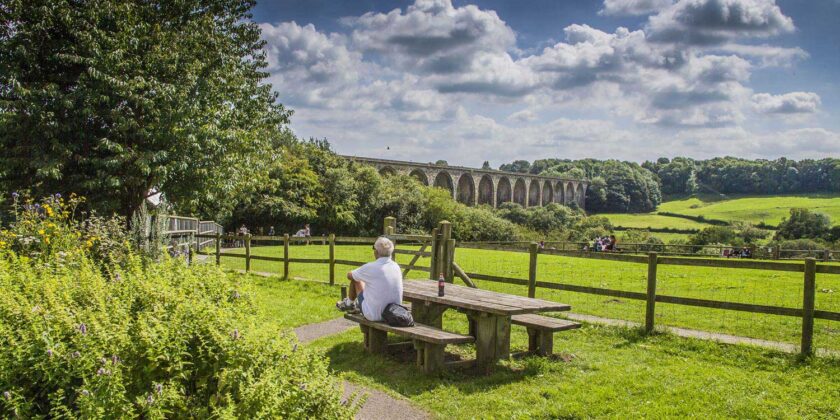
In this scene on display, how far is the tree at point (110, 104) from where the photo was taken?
1184 centimetres

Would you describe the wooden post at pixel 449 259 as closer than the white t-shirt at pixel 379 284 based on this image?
No

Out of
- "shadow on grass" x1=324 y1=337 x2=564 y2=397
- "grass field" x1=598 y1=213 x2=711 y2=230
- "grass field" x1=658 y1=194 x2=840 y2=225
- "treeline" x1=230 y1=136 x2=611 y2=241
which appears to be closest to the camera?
"shadow on grass" x1=324 y1=337 x2=564 y2=397

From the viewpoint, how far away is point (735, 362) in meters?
6.53

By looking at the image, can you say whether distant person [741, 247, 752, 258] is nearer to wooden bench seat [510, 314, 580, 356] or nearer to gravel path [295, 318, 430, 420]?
wooden bench seat [510, 314, 580, 356]

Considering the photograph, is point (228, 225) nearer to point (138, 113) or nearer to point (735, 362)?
point (138, 113)

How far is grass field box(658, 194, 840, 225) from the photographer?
256 feet

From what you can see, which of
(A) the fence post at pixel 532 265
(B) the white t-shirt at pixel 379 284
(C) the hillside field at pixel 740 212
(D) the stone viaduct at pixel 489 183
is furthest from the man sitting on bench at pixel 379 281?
(C) the hillside field at pixel 740 212

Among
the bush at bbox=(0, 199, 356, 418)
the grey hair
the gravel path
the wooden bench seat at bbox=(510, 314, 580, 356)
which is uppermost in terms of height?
the grey hair

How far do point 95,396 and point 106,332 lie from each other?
53 centimetres

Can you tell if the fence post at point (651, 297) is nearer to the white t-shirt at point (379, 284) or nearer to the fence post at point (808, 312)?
→ the fence post at point (808, 312)

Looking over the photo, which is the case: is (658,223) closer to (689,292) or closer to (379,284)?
(689,292)

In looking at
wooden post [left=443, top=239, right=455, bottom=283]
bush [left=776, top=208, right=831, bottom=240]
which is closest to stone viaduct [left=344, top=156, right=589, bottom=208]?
bush [left=776, top=208, right=831, bottom=240]

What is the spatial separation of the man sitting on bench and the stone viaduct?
44.9 metres

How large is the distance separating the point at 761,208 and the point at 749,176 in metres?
36.3
